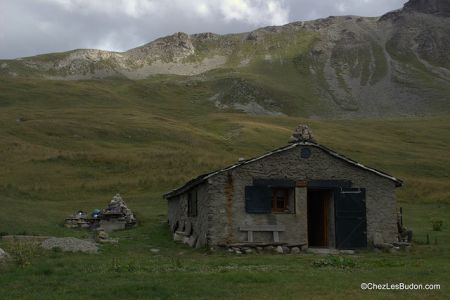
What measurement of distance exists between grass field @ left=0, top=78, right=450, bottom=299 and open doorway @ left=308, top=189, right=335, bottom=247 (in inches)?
114

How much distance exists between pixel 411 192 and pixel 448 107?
424ft

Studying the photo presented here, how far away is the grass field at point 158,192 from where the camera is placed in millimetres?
15109

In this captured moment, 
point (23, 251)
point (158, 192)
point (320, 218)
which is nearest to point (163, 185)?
point (158, 192)

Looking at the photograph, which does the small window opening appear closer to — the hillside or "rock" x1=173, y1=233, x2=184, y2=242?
the hillside

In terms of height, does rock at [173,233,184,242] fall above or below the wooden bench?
below

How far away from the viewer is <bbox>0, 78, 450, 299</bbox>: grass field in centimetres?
1511

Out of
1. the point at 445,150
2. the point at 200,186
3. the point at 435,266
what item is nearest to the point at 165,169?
the point at 200,186

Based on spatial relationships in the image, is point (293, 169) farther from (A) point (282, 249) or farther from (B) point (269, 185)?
(A) point (282, 249)

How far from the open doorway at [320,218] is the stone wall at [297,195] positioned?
1432 millimetres

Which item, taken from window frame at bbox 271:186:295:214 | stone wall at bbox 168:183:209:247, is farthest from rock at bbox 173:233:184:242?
window frame at bbox 271:186:295:214

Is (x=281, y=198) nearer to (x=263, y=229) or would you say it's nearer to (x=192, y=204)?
(x=263, y=229)

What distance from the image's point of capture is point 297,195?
2752 cm

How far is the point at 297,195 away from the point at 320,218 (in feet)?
11.4

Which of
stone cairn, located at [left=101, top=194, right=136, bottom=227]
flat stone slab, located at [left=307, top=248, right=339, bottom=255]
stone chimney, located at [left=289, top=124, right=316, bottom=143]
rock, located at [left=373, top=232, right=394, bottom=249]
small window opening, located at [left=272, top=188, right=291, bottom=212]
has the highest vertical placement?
stone chimney, located at [left=289, top=124, right=316, bottom=143]
